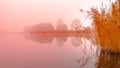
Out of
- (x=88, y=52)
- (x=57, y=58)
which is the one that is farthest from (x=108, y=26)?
(x=57, y=58)

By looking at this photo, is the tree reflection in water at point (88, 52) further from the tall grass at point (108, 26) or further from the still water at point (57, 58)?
the tall grass at point (108, 26)

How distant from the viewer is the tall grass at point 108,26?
3.08 meters

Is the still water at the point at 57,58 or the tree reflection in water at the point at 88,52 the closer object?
the still water at the point at 57,58

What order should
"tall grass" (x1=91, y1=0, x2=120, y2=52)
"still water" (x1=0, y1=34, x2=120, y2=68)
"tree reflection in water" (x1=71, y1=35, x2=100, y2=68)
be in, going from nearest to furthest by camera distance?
"still water" (x1=0, y1=34, x2=120, y2=68) → "tree reflection in water" (x1=71, y1=35, x2=100, y2=68) → "tall grass" (x1=91, y1=0, x2=120, y2=52)

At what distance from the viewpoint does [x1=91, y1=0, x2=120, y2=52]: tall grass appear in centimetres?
308

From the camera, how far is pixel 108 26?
3160 millimetres

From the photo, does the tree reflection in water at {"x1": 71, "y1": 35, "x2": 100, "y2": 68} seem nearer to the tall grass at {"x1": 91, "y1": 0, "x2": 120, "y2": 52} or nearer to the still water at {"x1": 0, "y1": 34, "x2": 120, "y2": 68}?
the still water at {"x1": 0, "y1": 34, "x2": 120, "y2": 68}

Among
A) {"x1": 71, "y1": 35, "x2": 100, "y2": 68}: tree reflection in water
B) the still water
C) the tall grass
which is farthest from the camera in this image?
the tall grass

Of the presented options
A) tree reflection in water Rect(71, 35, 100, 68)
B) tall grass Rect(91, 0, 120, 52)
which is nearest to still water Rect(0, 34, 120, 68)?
tree reflection in water Rect(71, 35, 100, 68)

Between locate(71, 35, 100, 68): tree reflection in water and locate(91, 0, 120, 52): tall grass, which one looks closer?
locate(71, 35, 100, 68): tree reflection in water

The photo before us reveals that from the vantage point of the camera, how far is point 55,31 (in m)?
8.56

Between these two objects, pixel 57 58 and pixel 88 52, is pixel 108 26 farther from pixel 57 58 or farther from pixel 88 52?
pixel 57 58

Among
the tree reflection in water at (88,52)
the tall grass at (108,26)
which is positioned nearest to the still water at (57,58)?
the tree reflection in water at (88,52)

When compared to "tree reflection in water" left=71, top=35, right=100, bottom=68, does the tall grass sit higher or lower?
higher
